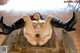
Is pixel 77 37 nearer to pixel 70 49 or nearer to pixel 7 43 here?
pixel 70 49

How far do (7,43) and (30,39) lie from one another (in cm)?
36

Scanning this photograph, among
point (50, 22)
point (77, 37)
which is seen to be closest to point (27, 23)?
point (50, 22)

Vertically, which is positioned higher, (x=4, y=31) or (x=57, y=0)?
(x=4, y=31)

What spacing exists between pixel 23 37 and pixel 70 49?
0.68 metres

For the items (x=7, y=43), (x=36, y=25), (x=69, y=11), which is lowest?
(x=69, y=11)

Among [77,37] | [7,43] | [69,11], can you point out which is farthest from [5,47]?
[69,11]

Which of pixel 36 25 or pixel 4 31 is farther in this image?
pixel 36 25

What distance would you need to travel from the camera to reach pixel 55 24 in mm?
2289

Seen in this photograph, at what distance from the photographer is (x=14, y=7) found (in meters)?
5.17

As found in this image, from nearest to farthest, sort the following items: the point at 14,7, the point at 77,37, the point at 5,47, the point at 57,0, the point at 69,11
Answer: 1. the point at 5,47
2. the point at 77,37
3. the point at 69,11
4. the point at 14,7
5. the point at 57,0

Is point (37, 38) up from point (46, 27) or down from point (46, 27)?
down

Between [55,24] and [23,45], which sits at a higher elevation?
[55,24]

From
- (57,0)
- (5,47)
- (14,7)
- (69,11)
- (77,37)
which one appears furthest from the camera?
(57,0)

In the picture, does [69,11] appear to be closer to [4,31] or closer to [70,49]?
[70,49]
